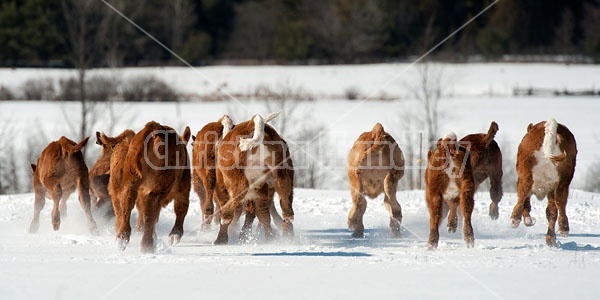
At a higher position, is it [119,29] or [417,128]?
[119,29]

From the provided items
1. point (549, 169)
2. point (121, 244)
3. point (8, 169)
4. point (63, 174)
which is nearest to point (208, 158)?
point (63, 174)

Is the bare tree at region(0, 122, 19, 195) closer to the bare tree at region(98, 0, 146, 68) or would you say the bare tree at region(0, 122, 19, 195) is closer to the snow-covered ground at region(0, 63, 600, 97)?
the snow-covered ground at region(0, 63, 600, 97)

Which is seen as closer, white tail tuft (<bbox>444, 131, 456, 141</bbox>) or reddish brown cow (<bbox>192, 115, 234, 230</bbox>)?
white tail tuft (<bbox>444, 131, 456, 141</bbox>)

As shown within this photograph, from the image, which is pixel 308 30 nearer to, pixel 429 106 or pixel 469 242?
pixel 429 106

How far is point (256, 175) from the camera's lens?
11.4 m

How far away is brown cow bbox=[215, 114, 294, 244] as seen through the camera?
442 inches

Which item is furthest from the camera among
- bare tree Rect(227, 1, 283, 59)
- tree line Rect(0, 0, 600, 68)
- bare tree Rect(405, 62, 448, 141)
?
bare tree Rect(227, 1, 283, 59)

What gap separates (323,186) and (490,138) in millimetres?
15788

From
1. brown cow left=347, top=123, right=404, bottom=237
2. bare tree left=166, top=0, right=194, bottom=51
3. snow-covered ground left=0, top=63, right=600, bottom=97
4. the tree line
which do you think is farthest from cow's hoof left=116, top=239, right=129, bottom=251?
bare tree left=166, top=0, right=194, bottom=51

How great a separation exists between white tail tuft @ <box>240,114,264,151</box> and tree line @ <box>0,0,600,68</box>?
41.4m

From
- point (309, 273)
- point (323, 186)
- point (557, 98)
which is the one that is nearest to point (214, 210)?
point (309, 273)

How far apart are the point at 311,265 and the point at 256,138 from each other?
7.07 feet

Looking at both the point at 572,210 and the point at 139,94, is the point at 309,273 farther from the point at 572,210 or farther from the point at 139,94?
the point at 139,94

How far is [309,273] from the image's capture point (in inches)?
353
